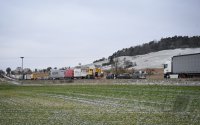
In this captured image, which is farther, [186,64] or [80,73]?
[80,73]

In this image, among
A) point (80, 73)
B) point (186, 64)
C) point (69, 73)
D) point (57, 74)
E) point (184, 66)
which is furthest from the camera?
point (57, 74)

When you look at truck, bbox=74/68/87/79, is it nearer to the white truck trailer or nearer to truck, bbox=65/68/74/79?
truck, bbox=65/68/74/79

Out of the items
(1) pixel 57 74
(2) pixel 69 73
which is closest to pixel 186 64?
(2) pixel 69 73

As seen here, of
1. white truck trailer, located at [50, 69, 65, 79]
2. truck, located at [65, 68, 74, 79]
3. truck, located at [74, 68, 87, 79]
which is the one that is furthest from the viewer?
white truck trailer, located at [50, 69, 65, 79]

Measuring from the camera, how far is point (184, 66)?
67875 millimetres

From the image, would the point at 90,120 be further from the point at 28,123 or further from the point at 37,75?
the point at 37,75

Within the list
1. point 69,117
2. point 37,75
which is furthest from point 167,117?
point 37,75

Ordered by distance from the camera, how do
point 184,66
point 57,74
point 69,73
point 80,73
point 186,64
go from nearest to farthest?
1. point 186,64
2. point 184,66
3. point 80,73
4. point 69,73
5. point 57,74

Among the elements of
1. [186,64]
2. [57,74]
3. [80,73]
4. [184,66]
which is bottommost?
[57,74]

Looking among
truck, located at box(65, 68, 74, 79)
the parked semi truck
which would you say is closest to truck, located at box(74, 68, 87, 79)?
truck, located at box(65, 68, 74, 79)

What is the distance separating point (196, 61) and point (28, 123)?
53160mm

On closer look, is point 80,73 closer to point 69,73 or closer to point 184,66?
point 69,73

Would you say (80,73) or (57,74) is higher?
(80,73)

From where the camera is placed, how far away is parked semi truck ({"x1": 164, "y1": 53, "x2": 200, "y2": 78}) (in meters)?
64.4
